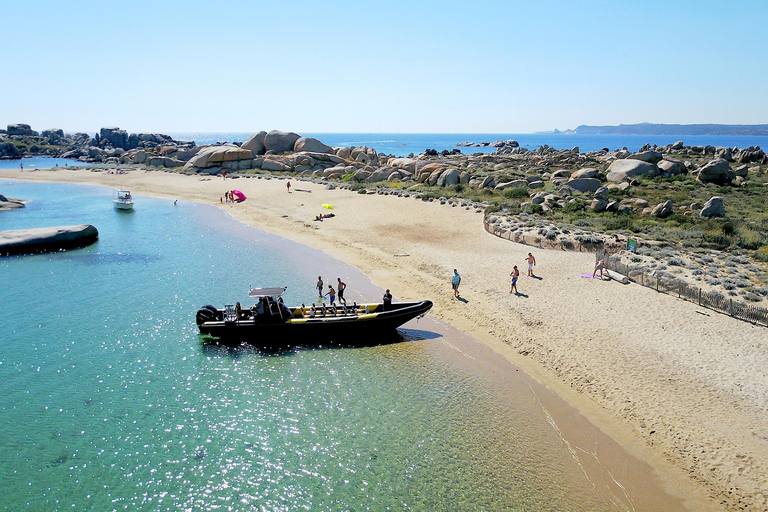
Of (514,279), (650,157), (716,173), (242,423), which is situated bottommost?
(242,423)

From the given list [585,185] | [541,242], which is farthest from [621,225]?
[585,185]

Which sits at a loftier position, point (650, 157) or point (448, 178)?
point (650, 157)

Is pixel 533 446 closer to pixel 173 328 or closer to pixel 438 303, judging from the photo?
pixel 438 303

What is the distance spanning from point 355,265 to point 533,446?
1773 centimetres

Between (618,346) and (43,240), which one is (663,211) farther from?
(43,240)

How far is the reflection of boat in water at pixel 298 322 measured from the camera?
19.3 m

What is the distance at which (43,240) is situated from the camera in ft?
110

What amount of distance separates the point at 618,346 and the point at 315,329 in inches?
474

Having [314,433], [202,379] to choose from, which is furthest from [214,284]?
[314,433]

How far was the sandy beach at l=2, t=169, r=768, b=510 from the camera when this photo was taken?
1255 cm

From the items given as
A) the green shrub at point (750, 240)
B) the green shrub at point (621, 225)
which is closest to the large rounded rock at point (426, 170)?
the green shrub at point (621, 225)

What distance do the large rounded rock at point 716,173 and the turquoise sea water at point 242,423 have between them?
50.4m

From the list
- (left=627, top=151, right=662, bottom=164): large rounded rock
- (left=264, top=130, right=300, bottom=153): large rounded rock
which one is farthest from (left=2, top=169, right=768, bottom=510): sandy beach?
(left=264, top=130, right=300, bottom=153): large rounded rock

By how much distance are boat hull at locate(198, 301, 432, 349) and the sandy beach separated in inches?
118
